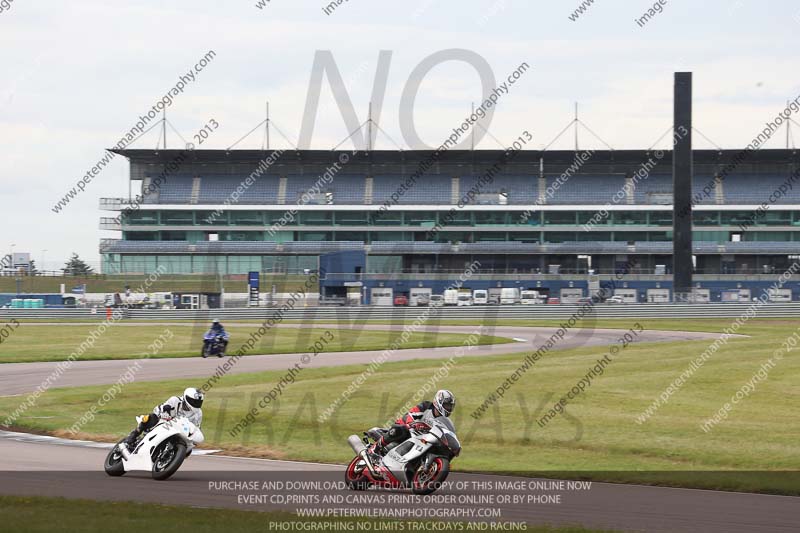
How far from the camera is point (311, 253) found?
98.6m

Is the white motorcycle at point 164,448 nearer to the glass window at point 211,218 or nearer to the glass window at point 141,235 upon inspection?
the glass window at point 211,218

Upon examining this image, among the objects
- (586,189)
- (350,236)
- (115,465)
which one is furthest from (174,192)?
(115,465)

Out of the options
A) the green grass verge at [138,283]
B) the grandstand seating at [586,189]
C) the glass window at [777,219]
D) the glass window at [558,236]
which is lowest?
the green grass verge at [138,283]

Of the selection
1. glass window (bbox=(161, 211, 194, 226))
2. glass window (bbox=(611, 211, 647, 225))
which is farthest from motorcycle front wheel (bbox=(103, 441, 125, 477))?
glass window (bbox=(161, 211, 194, 226))

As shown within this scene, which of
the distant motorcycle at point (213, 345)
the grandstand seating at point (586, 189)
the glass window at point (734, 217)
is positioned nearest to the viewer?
the distant motorcycle at point (213, 345)

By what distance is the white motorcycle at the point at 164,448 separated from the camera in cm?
1424

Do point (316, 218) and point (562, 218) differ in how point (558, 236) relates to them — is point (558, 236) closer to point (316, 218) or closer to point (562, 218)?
point (562, 218)

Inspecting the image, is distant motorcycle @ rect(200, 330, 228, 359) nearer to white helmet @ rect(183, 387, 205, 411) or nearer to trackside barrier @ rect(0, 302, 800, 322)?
white helmet @ rect(183, 387, 205, 411)

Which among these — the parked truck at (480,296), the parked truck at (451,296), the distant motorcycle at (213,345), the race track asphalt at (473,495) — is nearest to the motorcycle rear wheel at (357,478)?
the race track asphalt at (473,495)

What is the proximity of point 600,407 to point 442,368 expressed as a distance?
9315 millimetres

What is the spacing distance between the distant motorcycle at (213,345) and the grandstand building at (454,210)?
186ft

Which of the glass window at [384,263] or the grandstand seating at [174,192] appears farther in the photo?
the grandstand seating at [174,192]

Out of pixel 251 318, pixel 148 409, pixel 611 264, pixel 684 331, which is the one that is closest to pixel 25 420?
pixel 148 409

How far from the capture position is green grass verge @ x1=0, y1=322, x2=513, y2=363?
3972cm
